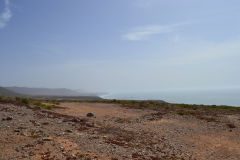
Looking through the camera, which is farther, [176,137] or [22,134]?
[176,137]

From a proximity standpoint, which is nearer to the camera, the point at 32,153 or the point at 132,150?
the point at 32,153

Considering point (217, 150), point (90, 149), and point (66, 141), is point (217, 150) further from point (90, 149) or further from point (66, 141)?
point (66, 141)

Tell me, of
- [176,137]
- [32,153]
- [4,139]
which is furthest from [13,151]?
[176,137]

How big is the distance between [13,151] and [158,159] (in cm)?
761

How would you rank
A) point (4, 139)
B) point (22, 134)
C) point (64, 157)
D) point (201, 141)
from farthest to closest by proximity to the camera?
point (201, 141) < point (22, 134) < point (4, 139) < point (64, 157)

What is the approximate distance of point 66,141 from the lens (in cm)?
1045

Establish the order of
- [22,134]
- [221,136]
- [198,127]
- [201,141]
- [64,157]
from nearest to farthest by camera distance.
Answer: [64,157] → [22,134] → [201,141] → [221,136] → [198,127]

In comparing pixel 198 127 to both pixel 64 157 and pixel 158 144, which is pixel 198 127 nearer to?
pixel 158 144

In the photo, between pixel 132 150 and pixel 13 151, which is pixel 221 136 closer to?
pixel 132 150

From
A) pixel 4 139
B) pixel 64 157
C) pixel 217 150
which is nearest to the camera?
pixel 64 157

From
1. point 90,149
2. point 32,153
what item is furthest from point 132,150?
point 32,153

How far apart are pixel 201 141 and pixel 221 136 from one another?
306 centimetres

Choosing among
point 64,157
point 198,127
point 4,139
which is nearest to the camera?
point 64,157

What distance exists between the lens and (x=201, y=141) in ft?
45.0
